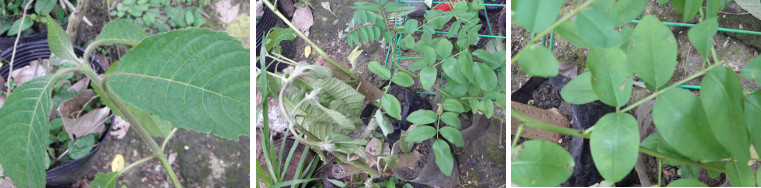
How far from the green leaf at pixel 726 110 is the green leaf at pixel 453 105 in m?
0.35

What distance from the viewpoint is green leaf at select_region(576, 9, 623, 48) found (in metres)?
0.32

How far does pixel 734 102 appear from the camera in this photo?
45cm

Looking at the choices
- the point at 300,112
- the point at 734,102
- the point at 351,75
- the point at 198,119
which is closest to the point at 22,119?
the point at 198,119

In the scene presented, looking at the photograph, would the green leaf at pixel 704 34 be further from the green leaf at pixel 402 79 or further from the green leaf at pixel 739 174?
the green leaf at pixel 402 79

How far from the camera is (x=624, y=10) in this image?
0.49m

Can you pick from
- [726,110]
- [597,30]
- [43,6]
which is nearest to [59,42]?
[597,30]

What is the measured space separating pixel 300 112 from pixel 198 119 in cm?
23

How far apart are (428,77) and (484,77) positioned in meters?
0.08

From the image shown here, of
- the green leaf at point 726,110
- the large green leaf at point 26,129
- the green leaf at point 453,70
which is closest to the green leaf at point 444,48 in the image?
the green leaf at point 453,70

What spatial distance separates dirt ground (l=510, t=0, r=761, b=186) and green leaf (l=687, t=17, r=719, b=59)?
0.21m

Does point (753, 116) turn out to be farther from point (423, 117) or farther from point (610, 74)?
point (423, 117)

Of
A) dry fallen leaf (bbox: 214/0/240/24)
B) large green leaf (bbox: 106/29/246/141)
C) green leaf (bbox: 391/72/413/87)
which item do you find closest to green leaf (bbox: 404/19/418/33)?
green leaf (bbox: 391/72/413/87)

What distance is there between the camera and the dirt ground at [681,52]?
2.29 ft

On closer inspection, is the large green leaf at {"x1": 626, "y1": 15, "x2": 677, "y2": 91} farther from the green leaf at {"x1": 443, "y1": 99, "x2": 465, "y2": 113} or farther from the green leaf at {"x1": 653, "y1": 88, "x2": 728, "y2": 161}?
the green leaf at {"x1": 443, "y1": 99, "x2": 465, "y2": 113}
